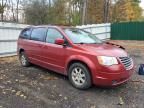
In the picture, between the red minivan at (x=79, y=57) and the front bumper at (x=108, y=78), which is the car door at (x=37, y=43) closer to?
the red minivan at (x=79, y=57)

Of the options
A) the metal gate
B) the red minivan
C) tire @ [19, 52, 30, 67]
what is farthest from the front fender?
the metal gate

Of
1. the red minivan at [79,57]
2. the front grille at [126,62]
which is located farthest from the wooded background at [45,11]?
the front grille at [126,62]

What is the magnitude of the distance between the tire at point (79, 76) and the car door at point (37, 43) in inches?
62.8

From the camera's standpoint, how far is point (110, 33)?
74.2ft

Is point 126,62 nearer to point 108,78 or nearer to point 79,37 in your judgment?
point 108,78

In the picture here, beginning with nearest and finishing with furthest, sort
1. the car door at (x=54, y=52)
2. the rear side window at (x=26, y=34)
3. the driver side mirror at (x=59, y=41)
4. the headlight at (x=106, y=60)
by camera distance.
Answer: the headlight at (x=106, y=60) → the driver side mirror at (x=59, y=41) → the car door at (x=54, y=52) → the rear side window at (x=26, y=34)

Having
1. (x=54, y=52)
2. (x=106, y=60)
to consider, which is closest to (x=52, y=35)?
(x=54, y=52)

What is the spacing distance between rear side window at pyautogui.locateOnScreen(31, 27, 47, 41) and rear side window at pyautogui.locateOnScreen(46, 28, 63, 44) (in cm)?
25

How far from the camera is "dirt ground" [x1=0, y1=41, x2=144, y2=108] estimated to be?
17.5 ft

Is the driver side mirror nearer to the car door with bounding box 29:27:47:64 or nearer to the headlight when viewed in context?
the car door with bounding box 29:27:47:64

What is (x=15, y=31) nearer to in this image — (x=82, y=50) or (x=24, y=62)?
(x=24, y=62)

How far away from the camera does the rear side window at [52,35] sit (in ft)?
23.2

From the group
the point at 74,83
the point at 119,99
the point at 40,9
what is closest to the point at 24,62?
the point at 74,83

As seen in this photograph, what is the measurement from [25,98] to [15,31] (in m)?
6.58
